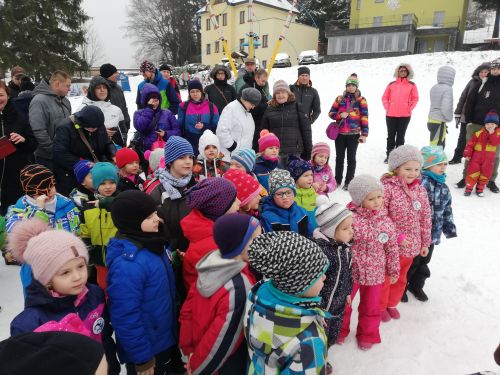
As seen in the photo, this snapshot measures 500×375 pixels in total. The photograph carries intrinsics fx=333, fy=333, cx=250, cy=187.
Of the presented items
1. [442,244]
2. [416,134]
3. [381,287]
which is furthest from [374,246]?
[416,134]

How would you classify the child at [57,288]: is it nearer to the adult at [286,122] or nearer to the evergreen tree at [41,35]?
the adult at [286,122]

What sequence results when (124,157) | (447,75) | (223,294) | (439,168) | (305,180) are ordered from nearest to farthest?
(223,294)
(439,168)
(305,180)
(124,157)
(447,75)

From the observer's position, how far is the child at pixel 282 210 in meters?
2.84

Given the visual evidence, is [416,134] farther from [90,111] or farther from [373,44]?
[373,44]

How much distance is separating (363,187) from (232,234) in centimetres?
135

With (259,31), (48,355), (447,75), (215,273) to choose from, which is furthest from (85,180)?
(259,31)

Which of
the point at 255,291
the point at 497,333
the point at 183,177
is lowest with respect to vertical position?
the point at 497,333

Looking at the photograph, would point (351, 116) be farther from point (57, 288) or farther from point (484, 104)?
point (57, 288)

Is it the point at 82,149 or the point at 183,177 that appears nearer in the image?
the point at 183,177

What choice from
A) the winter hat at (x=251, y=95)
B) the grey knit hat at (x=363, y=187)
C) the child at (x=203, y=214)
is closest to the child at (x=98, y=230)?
the child at (x=203, y=214)

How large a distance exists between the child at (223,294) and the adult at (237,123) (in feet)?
10.4

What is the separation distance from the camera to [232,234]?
1.92 metres

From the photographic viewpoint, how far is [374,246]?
2.79 m

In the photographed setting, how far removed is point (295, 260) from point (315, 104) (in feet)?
18.8
